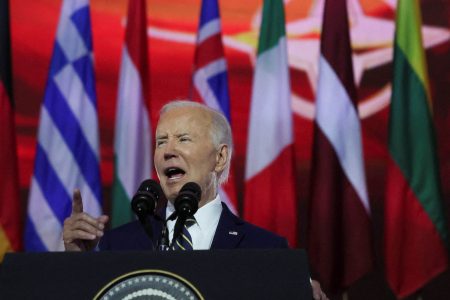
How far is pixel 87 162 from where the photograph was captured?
16.0ft

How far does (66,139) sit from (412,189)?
2.31 m

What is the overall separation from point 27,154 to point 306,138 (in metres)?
2.17

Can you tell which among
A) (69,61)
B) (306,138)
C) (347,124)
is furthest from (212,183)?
(306,138)

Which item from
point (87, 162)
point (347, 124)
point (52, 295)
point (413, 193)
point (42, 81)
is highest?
point (52, 295)

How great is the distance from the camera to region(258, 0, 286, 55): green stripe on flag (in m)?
5.04

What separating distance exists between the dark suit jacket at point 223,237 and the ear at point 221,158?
0.18m

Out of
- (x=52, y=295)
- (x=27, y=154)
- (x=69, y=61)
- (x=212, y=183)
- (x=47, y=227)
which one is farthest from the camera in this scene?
(x=27, y=154)

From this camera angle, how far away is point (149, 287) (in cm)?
145

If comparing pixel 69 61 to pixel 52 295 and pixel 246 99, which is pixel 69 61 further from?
pixel 52 295

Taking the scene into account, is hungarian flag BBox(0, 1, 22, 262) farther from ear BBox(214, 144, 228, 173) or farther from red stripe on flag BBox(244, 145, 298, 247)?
ear BBox(214, 144, 228, 173)

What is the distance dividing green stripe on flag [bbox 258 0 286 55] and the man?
2840 millimetres

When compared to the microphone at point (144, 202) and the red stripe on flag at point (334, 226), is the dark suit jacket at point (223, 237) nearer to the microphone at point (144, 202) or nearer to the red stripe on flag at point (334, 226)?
the microphone at point (144, 202)

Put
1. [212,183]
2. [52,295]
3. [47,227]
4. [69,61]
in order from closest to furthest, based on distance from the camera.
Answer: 1. [52,295]
2. [212,183]
3. [47,227]
4. [69,61]

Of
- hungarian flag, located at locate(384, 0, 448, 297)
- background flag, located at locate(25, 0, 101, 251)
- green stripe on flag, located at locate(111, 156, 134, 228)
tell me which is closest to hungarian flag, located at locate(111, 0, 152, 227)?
green stripe on flag, located at locate(111, 156, 134, 228)
